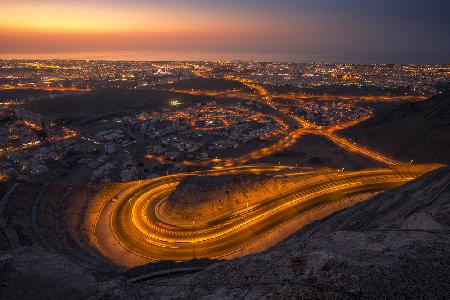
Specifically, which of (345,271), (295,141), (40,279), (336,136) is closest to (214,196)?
(40,279)

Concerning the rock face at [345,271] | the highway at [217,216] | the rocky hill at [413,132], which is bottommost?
the highway at [217,216]

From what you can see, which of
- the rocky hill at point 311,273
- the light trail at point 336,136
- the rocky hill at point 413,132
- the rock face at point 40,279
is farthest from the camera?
the light trail at point 336,136

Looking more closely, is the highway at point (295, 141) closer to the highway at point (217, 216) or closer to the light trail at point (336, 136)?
the light trail at point (336, 136)

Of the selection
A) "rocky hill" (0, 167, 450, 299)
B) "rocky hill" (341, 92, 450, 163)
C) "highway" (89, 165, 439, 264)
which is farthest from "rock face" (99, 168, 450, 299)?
"rocky hill" (341, 92, 450, 163)

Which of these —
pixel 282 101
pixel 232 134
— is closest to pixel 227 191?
pixel 232 134

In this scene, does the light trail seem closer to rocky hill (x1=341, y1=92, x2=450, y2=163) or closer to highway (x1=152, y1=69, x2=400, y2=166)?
highway (x1=152, y1=69, x2=400, y2=166)

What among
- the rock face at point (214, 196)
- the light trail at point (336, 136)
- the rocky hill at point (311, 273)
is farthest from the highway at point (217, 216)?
the rocky hill at point (311, 273)
